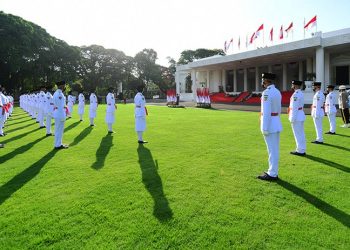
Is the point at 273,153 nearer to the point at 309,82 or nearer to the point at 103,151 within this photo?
the point at 103,151

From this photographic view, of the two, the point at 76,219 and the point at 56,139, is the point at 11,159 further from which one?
the point at 76,219

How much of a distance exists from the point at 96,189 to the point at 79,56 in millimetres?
54664

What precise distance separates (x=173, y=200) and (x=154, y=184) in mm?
871

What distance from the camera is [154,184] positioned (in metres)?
5.61

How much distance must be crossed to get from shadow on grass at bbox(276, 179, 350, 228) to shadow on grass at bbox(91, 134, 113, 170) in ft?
13.1

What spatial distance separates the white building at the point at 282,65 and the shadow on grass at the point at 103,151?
77.1ft

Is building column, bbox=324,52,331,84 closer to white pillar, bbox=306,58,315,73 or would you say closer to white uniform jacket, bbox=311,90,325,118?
white pillar, bbox=306,58,315,73

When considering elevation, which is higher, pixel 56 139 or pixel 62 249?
pixel 56 139

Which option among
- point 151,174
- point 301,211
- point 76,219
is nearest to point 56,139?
point 151,174

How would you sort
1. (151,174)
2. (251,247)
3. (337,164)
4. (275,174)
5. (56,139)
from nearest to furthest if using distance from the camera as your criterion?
1. (251,247)
2. (275,174)
3. (151,174)
4. (337,164)
5. (56,139)

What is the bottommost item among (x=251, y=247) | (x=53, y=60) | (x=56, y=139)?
(x=251, y=247)

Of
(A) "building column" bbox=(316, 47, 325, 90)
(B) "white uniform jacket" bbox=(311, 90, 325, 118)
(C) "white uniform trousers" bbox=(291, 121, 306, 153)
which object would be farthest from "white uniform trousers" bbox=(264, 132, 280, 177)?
(A) "building column" bbox=(316, 47, 325, 90)

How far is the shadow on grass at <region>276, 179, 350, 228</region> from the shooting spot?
13.5 feet

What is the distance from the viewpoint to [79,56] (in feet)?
183
